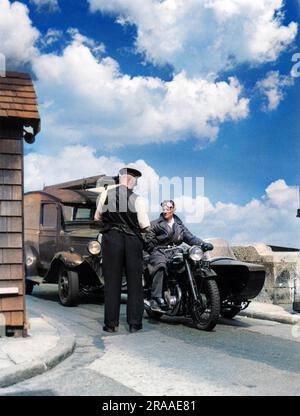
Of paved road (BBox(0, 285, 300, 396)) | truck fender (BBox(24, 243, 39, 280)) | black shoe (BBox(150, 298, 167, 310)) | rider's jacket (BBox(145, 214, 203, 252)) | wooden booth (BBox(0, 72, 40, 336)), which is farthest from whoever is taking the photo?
truck fender (BBox(24, 243, 39, 280))

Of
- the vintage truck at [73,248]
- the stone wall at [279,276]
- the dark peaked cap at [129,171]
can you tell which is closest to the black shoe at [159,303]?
the vintage truck at [73,248]

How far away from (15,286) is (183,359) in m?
2.40

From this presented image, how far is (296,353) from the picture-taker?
667 centimetres

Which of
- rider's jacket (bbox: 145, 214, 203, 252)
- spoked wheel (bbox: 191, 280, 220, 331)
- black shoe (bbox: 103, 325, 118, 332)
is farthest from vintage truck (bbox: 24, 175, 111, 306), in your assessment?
spoked wheel (bbox: 191, 280, 220, 331)

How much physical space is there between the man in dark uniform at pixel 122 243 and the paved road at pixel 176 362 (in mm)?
344

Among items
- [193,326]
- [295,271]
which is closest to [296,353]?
[193,326]

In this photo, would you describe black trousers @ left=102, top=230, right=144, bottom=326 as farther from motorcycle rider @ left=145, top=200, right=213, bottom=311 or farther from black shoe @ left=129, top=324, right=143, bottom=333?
motorcycle rider @ left=145, top=200, right=213, bottom=311

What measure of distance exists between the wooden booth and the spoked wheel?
2366 mm

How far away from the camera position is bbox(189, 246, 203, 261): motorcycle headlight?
8016 millimetres

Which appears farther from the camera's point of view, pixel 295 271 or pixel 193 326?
pixel 295 271

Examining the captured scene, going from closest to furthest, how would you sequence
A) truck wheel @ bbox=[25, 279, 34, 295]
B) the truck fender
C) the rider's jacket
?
1. the rider's jacket
2. the truck fender
3. truck wheel @ bbox=[25, 279, 34, 295]

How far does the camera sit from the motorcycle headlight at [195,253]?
8.02 metres

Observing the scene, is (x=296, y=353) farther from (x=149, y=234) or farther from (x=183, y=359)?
(x=149, y=234)

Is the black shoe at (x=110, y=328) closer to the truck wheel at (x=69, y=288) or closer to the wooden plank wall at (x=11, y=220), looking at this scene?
the wooden plank wall at (x=11, y=220)
